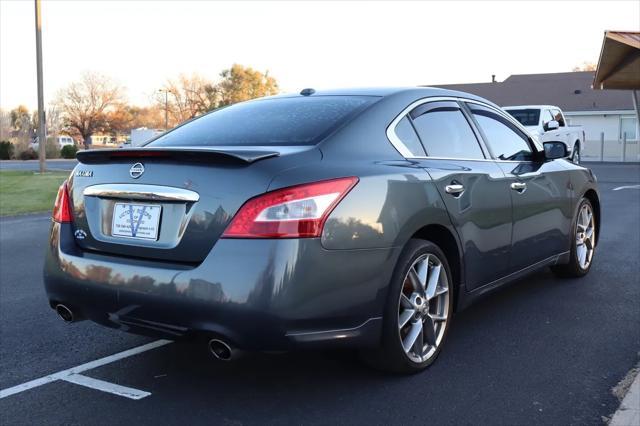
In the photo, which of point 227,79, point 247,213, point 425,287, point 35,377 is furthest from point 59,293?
point 227,79

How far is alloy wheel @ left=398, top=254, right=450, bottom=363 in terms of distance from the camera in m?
3.72

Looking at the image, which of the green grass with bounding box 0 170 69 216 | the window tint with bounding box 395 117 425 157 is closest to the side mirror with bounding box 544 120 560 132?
the green grass with bounding box 0 170 69 216

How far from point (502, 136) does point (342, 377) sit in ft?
7.73

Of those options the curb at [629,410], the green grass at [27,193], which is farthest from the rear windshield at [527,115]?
Result: the curb at [629,410]

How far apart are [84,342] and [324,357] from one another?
1655 mm

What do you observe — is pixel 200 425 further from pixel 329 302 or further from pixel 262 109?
pixel 262 109

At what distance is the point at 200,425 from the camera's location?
317cm

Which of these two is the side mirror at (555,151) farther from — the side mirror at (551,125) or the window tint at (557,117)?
the window tint at (557,117)

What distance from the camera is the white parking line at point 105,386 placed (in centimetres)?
356

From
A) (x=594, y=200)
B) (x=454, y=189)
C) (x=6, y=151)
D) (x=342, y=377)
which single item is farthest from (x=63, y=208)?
(x=6, y=151)

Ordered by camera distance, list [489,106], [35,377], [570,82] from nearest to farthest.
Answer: [35,377] < [489,106] < [570,82]

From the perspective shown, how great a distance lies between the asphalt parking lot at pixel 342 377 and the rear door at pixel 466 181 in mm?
560

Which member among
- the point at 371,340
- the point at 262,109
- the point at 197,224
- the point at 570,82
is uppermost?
the point at 570,82

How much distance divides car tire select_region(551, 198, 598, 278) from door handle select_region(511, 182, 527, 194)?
111 cm
